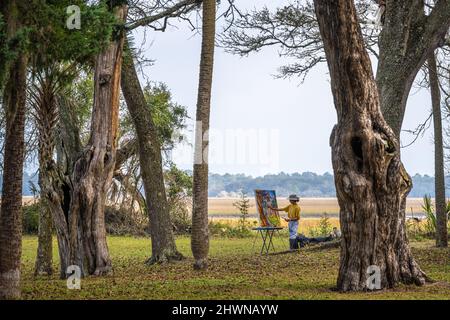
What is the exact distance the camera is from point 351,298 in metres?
9.88

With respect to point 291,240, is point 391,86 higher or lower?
higher

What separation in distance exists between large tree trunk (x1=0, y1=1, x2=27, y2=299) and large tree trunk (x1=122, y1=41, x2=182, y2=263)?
25.7 feet

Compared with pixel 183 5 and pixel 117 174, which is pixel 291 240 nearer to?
pixel 183 5

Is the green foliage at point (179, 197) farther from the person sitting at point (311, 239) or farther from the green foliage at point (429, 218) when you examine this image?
the person sitting at point (311, 239)

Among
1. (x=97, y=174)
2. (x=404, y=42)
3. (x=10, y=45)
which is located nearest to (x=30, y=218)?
(x=97, y=174)

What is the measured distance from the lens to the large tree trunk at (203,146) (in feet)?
46.0

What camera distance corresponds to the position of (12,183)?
9430mm

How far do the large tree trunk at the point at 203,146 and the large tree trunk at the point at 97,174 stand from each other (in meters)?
1.52

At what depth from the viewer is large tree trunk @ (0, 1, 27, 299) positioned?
932 cm

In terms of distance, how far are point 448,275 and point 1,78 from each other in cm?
802

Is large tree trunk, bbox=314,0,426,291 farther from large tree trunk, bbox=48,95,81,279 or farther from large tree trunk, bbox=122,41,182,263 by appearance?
large tree trunk, bbox=122,41,182,263

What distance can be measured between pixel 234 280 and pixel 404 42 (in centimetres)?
527

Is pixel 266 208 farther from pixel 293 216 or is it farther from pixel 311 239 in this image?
pixel 311 239
